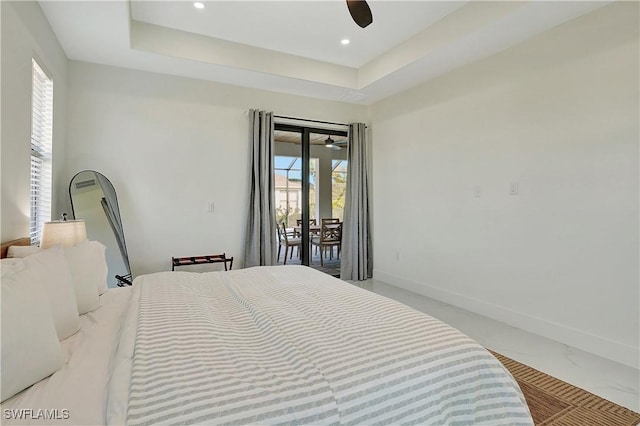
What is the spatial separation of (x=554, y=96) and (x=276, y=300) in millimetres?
2893

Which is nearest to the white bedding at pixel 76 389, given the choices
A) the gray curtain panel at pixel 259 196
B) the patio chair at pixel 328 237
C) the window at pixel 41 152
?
the window at pixel 41 152

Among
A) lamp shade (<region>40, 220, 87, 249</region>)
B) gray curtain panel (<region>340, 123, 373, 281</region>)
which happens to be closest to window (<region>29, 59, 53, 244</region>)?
lamp shade (<region>40, 220, 87, 249</region>)

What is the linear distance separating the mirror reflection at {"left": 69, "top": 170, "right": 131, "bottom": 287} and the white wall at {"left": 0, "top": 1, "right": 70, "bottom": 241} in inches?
44.5

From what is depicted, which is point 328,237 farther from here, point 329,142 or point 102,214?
point 102,214

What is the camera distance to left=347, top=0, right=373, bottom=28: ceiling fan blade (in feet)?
6.50

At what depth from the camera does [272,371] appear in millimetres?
1132

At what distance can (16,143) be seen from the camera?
1979mm

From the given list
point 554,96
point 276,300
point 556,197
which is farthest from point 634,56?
point 276,300

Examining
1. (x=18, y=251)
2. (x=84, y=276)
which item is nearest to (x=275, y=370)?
(x=84, y=276)

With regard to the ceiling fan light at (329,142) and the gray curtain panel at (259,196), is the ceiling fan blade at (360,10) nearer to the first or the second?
the gray curtain panel at (259,196)

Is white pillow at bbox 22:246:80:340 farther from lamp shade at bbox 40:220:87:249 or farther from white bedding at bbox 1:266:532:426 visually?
lamp shade at bbox 40:220:87:249

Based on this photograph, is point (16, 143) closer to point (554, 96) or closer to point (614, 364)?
point (554, 96)

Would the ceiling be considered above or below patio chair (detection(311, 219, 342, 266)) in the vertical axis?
above

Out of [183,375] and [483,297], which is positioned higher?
[183,375]
